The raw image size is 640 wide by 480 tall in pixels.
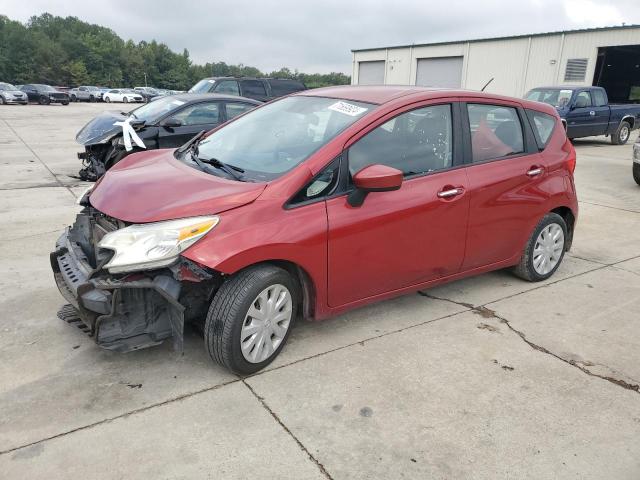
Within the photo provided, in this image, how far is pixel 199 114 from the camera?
27.9 ft

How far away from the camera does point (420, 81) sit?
117 feet

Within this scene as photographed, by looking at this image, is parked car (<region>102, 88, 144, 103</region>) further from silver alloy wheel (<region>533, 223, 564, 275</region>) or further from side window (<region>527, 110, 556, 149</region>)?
silver alloy wheel (<region>533, 223, 564, 275</region>)

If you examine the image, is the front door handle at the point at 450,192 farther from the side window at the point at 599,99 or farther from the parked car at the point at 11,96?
the parked car at the point at 11,96

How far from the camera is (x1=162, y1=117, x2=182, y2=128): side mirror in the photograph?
26.0ft

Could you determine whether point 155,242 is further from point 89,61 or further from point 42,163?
point 89,61

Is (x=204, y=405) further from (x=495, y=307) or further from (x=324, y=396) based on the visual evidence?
(x=495, y=307)

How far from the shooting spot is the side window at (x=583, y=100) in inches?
570

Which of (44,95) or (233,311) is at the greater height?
(44,95)

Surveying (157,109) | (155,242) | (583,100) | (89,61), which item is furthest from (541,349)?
(89,61)

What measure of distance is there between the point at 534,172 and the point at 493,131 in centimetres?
51

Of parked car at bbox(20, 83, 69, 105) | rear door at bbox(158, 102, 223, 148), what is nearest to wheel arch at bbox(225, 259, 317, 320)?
rear door at bbox(158, 102, 223, 148)

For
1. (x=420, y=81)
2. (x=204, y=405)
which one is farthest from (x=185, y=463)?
(x=420, y=81)

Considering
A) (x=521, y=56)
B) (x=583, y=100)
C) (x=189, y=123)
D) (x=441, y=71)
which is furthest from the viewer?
(x=441, y=71)

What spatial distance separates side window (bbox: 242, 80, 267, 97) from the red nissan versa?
30.4 ft
